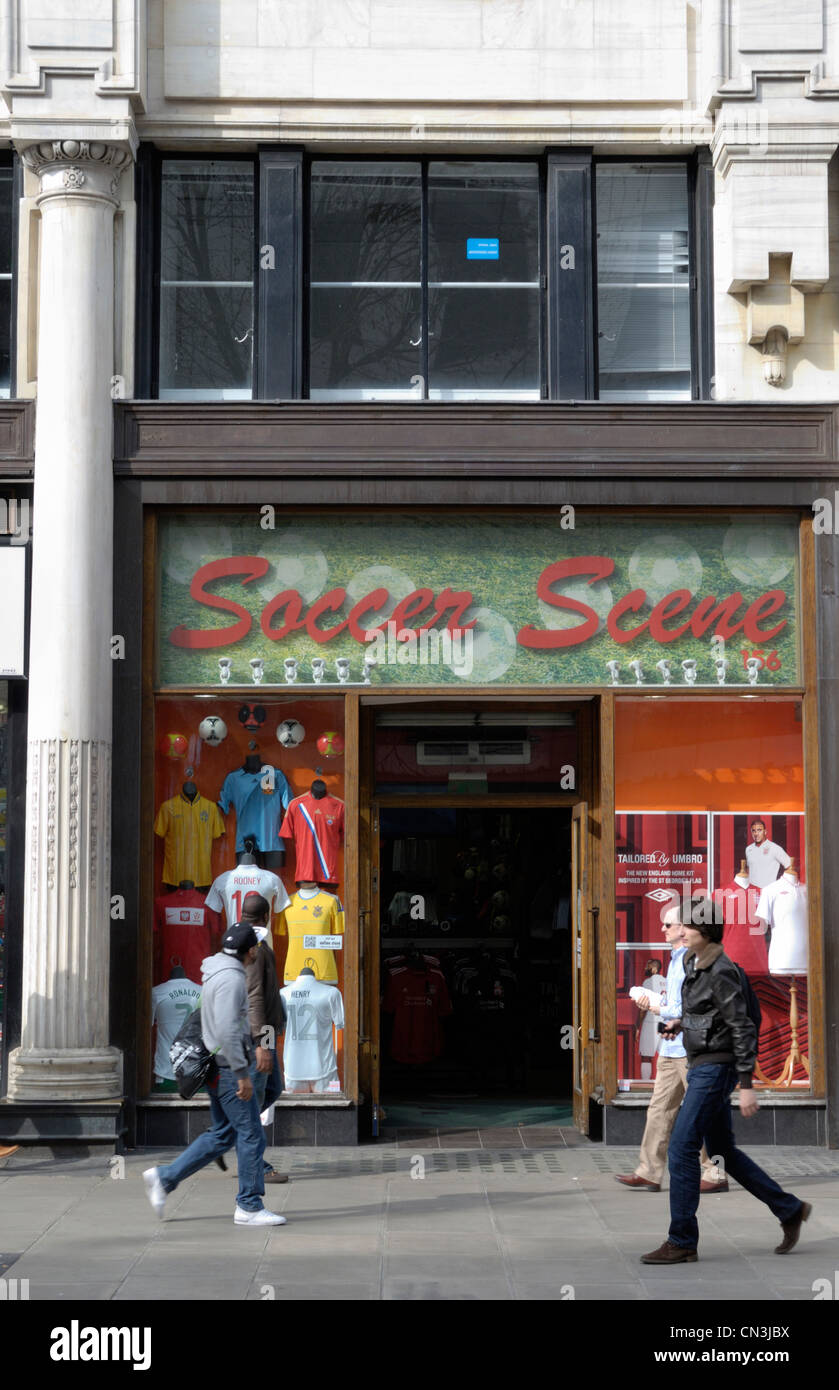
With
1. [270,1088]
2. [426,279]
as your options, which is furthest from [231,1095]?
[426,279]

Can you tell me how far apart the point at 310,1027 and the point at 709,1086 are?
4.67 m

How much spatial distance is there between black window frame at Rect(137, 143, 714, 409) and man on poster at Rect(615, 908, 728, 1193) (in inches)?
183

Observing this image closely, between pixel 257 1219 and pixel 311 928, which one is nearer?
pixel 257 1219

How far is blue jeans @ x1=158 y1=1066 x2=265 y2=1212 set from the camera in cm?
918

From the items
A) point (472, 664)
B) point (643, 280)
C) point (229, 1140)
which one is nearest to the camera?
point (229, 1140)

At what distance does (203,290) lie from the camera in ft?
42.7

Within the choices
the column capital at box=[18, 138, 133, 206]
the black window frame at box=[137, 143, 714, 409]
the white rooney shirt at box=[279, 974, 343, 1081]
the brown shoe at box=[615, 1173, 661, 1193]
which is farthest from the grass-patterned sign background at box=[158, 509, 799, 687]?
the brown shoe at box=[615, 1173, 661, 1193]

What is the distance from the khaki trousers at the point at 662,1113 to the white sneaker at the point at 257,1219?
2572 millimetres

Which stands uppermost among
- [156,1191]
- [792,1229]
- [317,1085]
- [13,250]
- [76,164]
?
[76,164]

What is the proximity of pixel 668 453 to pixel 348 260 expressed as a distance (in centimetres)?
296

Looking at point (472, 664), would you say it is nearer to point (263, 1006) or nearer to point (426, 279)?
point (426, 279)

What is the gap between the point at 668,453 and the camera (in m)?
12.5

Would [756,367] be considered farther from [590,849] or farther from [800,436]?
[590,849]
